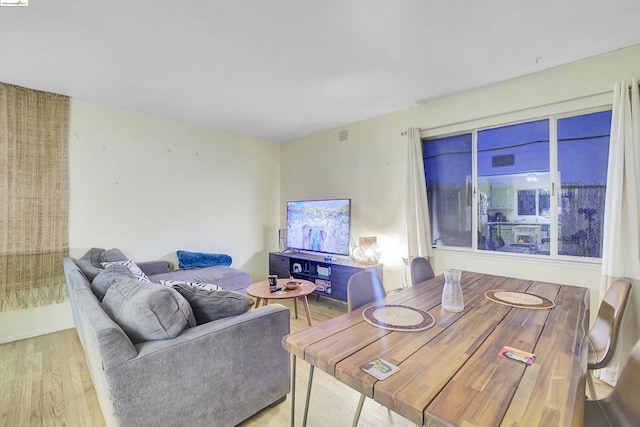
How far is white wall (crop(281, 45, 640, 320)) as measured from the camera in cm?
236

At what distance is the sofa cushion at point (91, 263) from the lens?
7.93ft

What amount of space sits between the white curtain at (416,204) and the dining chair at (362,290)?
144 centimetres

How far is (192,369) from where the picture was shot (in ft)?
4.77

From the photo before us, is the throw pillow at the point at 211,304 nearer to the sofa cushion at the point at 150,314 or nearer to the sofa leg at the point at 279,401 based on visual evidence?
the sofa cushion at the point at 150,314

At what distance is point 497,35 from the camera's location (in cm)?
200

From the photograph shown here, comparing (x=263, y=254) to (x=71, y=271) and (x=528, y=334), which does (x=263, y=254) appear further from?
(x=528, y=334)

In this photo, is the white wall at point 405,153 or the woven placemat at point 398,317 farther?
the white wall at point 405,153

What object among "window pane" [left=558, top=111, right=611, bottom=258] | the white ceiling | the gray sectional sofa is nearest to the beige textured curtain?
the white ceiling

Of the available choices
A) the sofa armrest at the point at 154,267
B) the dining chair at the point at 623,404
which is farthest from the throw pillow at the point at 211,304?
the sofa armrest at the point at 154,267

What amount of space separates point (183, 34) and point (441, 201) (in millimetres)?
2923

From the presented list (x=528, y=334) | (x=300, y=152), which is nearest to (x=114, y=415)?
(x=528, y=334)

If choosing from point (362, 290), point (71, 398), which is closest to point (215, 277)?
point (71, 398)

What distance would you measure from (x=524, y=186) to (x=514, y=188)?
0.27ft

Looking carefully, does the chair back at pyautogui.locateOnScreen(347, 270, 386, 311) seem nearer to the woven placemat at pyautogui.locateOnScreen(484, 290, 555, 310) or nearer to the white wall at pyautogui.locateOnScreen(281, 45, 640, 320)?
the woven placemat at pyautogui.locateOnScreen(484, 290, 555, 310)
